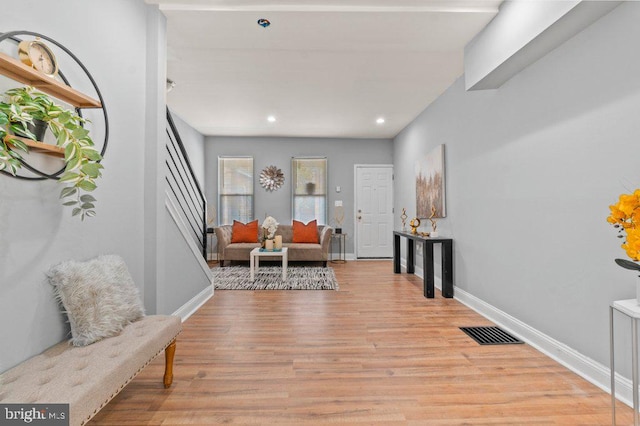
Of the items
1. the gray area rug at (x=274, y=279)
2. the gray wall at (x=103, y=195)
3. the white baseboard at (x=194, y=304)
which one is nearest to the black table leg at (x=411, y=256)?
the gray area rug at (x=274, y=279)

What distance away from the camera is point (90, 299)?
1600 mm

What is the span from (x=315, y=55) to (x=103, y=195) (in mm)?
2512

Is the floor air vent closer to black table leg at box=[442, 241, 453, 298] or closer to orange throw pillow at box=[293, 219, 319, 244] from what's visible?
black table leg at box=[442, 241, 453, 298]

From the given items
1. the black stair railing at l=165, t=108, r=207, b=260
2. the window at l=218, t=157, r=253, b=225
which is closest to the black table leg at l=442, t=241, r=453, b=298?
the black stair railing at l=165, t=108, r=207, b=260

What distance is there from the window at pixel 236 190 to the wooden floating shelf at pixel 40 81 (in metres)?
5.29

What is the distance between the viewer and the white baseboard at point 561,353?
5.94 feet

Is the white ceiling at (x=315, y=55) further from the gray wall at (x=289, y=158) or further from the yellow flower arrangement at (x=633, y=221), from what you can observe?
the yellow flower arrangement at (x=633, y=221)

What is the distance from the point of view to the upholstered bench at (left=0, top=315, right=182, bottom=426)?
3.74 ft

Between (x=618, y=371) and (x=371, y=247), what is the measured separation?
17.5 feet

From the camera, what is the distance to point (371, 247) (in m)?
7.14

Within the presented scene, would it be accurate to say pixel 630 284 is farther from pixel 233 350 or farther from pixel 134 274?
pixel 134 274

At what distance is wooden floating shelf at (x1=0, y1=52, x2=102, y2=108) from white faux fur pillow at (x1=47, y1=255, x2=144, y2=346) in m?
0.88

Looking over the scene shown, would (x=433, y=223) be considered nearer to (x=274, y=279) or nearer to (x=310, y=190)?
(x=274, y=279)

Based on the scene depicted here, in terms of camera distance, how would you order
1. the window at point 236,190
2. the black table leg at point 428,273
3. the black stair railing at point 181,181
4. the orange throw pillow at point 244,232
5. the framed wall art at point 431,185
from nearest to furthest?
the black stair railing at point 181,181
the black table leg at point 428,273
the framed wall art at point 431,185
the orange throw pillow at point 244,232
the window at point 236,190
